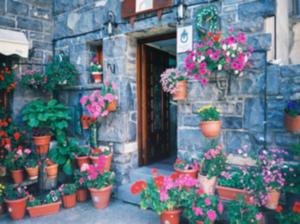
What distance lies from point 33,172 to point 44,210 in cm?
74

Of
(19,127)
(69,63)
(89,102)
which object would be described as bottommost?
(19,127)

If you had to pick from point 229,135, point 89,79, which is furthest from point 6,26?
point 229,135

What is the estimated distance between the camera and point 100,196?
12.1 ft

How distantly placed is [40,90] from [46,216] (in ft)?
7.97

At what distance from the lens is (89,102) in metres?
3.87

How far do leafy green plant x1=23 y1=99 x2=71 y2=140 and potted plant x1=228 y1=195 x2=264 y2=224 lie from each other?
2922mm

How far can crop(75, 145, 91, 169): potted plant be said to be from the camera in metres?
4.12

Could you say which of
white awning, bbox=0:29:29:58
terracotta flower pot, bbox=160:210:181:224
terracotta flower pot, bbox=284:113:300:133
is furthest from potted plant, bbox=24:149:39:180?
terracotta flower pot, bbox=284:113:300:133

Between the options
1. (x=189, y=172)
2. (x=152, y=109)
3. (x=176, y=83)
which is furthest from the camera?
(x=152, y=109)

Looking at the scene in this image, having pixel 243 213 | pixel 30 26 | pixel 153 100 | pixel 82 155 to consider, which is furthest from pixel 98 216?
pixel 30 26

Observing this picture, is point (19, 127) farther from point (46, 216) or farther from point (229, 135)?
point (229, 135)

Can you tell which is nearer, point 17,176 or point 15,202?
point 15,202

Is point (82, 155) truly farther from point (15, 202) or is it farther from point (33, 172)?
point (15, 202)

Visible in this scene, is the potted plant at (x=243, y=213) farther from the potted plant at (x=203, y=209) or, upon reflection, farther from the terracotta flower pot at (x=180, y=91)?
the terracotta flower pot at (x=180, y=91)
